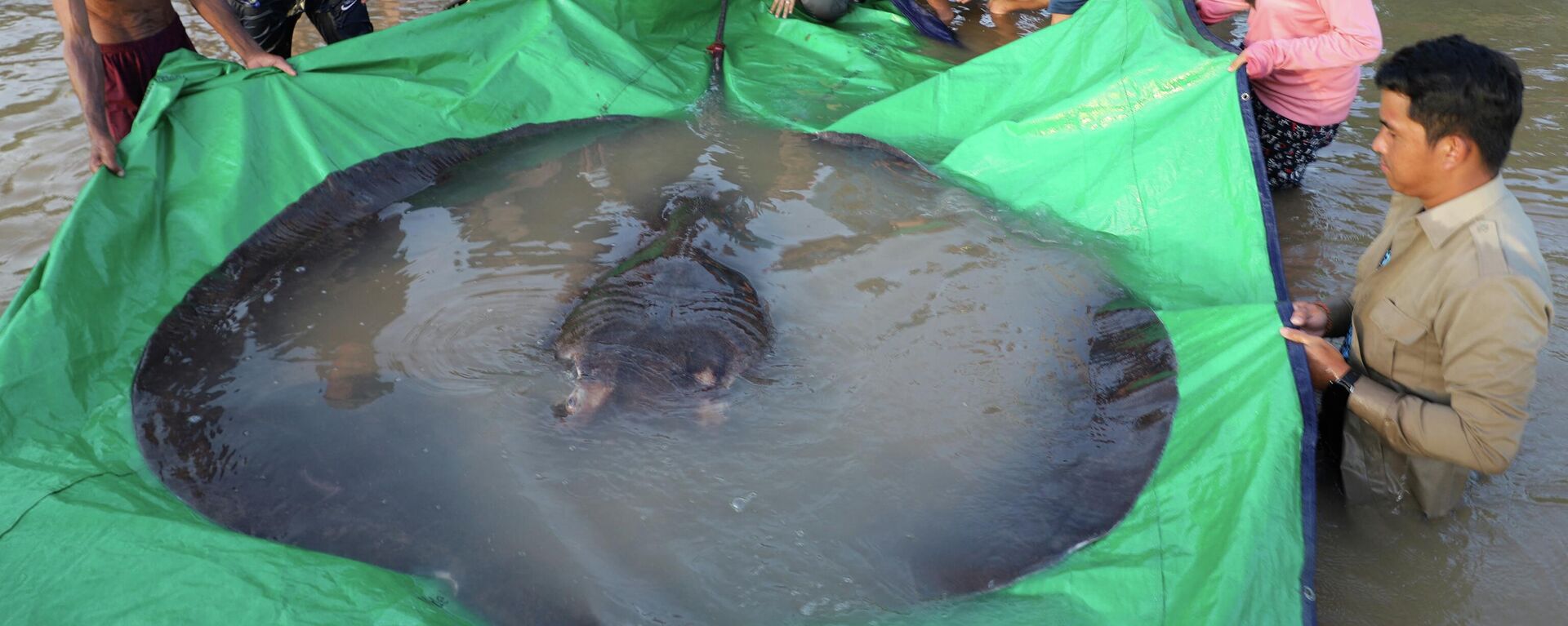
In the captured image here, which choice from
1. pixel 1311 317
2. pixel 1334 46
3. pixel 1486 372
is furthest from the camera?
pixel 1334 46

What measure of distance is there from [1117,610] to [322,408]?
2047 millimetres

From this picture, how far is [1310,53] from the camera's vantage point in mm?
3387

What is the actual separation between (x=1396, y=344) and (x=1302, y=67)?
163 centimetres

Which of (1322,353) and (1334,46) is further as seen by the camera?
(1334,46)

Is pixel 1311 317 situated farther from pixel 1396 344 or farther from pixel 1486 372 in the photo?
pixel 1486 372

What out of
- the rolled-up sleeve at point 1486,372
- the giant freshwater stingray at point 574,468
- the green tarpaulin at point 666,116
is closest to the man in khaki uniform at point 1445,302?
the rolled-up sleeve at point 1486,372

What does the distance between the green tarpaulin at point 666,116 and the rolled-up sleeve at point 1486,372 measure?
0.99 ft

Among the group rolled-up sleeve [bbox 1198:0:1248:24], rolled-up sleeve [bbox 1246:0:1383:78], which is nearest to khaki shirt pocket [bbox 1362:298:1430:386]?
rolled-up sleeve [bbox 1246:0:1383:78]

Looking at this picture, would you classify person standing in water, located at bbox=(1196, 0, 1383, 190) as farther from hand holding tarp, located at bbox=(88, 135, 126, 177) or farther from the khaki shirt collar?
hand holding tarp, located at bbox=(88, 135, 126, 177)

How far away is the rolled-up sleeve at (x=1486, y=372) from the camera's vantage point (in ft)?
6.34

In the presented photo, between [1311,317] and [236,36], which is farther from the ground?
[236,36]

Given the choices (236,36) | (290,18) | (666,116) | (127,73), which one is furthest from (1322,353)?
(290,18)

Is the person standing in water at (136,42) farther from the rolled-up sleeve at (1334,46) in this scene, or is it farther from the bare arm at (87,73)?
the rolled-up sleeve at (1334,46)

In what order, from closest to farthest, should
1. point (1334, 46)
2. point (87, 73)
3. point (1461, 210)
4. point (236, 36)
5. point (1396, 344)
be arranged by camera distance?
1. point (1461, 210)
2. point (1396, 344)
3. point (87, 73)
4. point (1334, 46)
5. point (236, 36)
